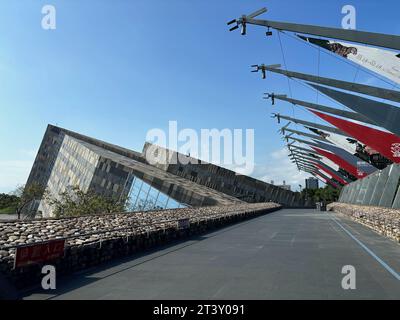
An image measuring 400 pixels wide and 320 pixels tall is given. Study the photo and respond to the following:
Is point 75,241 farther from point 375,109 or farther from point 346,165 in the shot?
point 346,165

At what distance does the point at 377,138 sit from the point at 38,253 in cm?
3613

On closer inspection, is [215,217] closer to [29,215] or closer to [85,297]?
[85,297]

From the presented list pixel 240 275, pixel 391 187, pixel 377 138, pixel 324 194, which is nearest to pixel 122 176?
pixel 377 138

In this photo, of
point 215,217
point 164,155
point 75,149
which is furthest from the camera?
point 164,155

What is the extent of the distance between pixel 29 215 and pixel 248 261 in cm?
5799

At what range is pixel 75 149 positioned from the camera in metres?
59.8

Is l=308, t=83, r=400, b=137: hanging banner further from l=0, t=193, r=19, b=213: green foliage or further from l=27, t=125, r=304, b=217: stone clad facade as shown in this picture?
l=0, t=193, r=19, b=213: green foliage

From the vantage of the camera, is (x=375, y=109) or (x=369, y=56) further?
(x=375, y=109)

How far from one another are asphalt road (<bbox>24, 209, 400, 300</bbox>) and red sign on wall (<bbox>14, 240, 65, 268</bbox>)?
0.71 m

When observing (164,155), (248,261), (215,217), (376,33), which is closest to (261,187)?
(164,155)

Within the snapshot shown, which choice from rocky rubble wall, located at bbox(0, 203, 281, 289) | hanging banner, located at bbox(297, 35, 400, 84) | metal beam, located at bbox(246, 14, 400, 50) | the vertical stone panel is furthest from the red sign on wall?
the vertical stone panel

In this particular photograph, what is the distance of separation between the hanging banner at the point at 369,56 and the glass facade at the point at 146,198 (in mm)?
28819

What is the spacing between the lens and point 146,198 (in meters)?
48.1

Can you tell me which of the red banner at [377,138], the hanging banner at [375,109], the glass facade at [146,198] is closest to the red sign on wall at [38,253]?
the hanging banner at [375,109]
